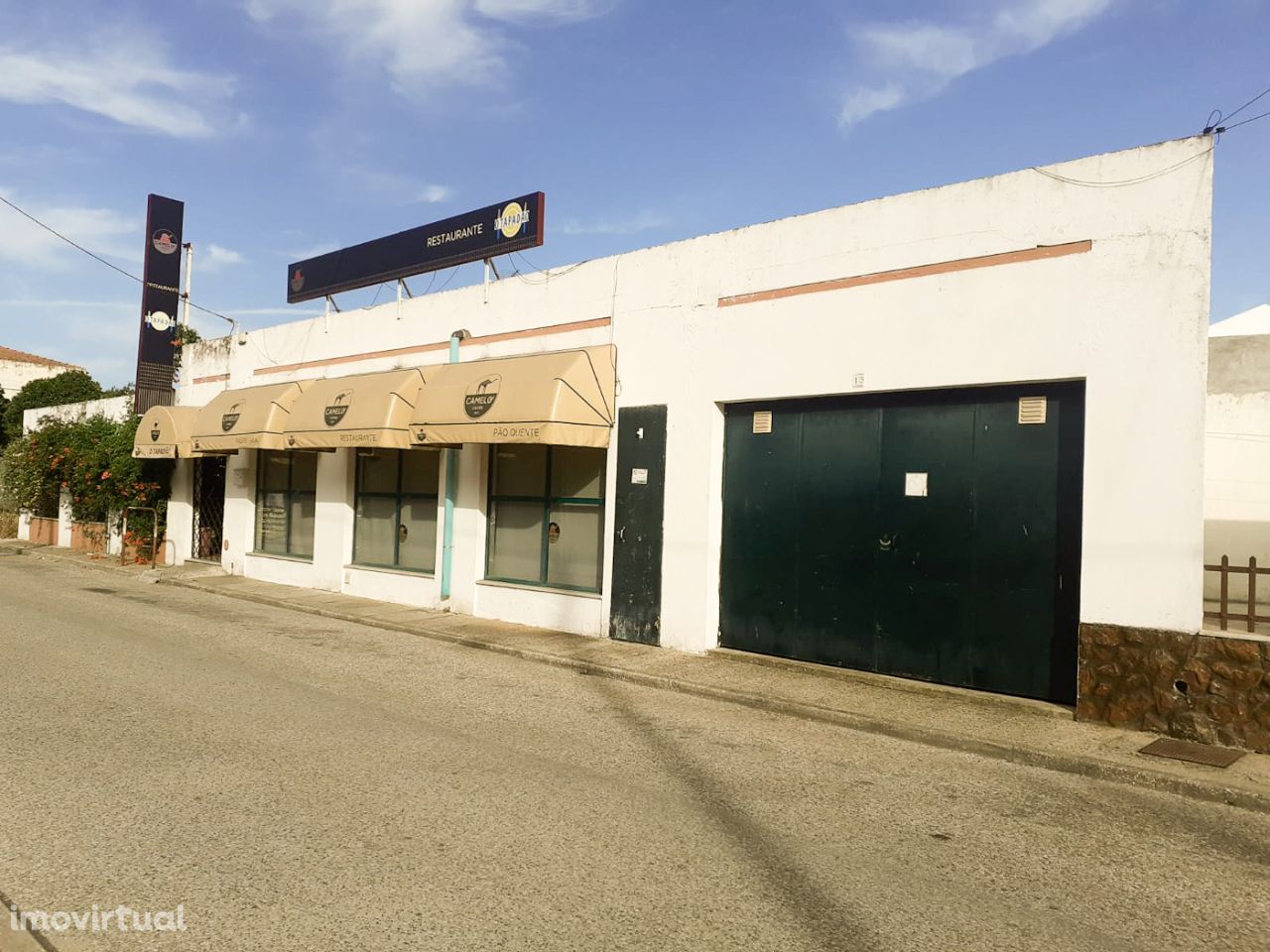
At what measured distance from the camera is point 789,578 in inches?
402

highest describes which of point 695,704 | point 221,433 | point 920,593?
point 221,433

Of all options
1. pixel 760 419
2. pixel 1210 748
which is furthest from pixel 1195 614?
pixel 760 419

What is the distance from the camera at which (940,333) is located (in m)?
9.00

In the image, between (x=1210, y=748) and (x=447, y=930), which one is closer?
(x=447, y=930)

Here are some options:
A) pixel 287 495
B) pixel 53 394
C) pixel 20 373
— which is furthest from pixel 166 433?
pixel 20 373

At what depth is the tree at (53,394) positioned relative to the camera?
1805 inches

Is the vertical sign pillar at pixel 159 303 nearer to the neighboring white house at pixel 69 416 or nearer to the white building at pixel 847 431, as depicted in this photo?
the neighboring white house at pixel 69 416

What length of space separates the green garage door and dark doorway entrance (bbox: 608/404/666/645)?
94 centimetres

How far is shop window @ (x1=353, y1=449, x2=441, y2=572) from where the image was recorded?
48.8ft

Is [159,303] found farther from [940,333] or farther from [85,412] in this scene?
[940,333]

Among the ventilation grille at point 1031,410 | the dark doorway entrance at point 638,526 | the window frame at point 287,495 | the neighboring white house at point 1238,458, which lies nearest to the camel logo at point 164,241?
the window frame at point 287,495

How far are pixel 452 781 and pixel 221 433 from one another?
13311 mm

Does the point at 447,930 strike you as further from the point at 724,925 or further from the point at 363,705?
the point at 363,705

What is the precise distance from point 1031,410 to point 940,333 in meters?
1.12
